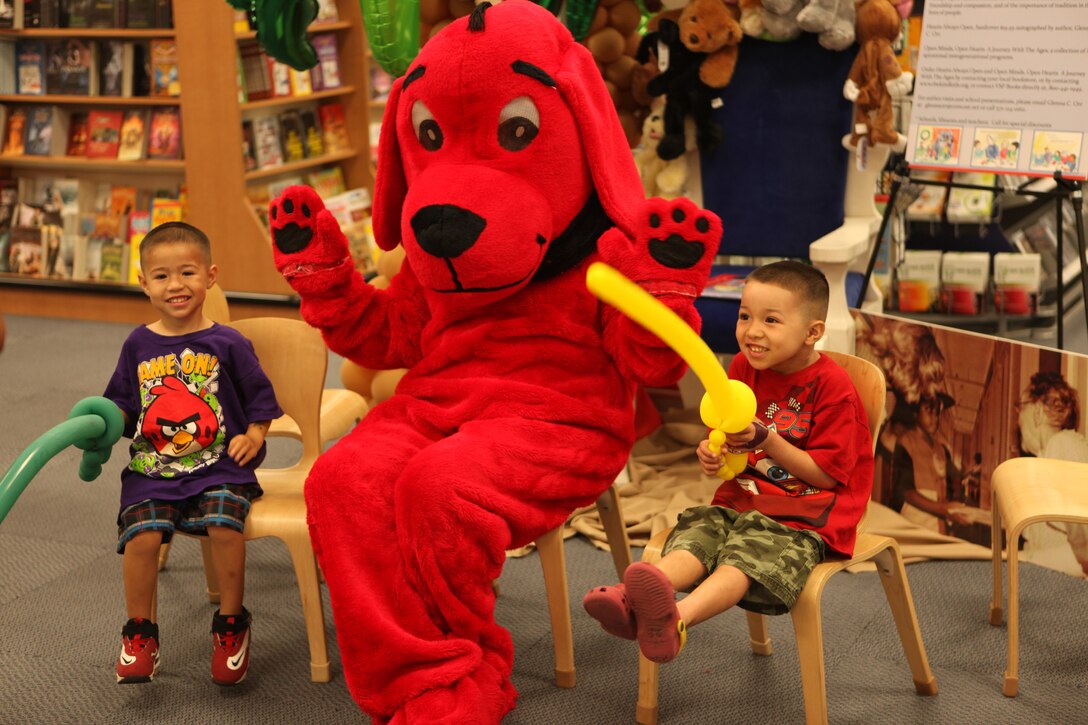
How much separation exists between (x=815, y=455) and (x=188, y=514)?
118cm

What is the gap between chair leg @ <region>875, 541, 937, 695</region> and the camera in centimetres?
201

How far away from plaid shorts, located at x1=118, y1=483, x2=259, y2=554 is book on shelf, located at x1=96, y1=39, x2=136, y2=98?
343cm

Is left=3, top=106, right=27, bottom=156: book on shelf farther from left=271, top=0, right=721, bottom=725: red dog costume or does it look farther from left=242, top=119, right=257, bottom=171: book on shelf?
left=271, top=0, right=721, bottom=725: red dog costume

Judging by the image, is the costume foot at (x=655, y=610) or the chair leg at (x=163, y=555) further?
the chair leg at (x=163, y=555)

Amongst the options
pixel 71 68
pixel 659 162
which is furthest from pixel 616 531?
pixel 71 68

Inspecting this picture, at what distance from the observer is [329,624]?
246 centimetres

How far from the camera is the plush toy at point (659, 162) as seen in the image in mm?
3342

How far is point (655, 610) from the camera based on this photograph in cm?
165

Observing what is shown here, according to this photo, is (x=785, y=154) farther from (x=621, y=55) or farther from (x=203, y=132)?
(x=203, y=132)

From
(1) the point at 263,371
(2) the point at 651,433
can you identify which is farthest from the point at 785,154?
(1) the point at 263,371

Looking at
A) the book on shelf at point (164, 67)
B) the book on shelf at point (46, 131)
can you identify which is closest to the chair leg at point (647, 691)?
the book on shelf at point (164, 67)

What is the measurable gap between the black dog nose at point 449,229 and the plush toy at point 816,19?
5.01 feet

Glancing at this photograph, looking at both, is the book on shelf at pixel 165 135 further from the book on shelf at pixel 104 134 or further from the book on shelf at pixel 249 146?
the book on shelf at pixel 249 146

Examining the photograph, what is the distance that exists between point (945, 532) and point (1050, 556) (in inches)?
9.7
